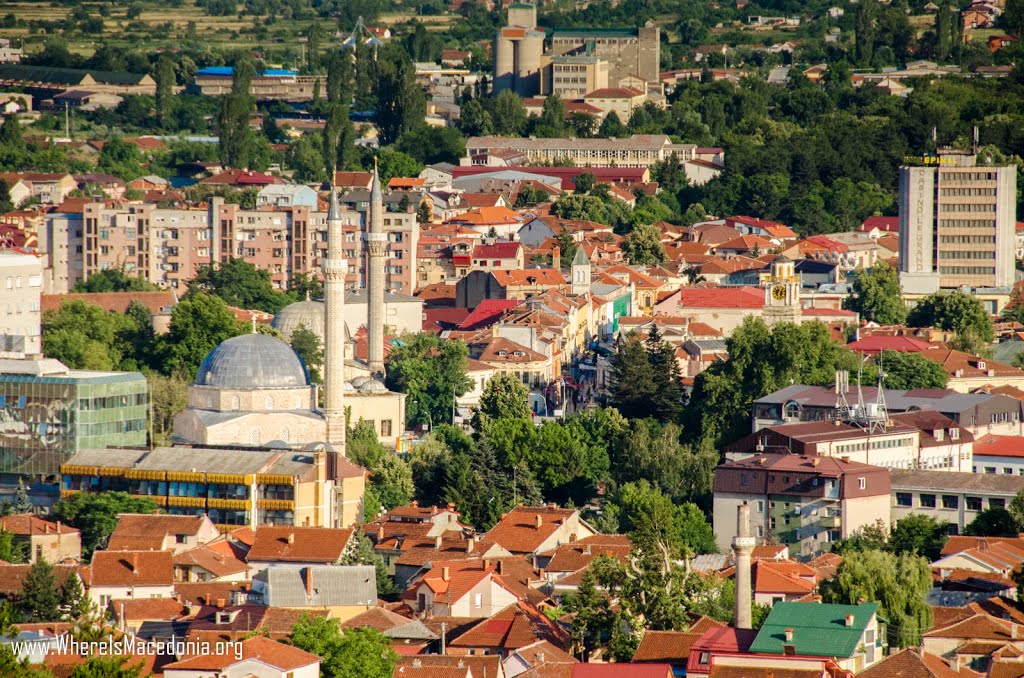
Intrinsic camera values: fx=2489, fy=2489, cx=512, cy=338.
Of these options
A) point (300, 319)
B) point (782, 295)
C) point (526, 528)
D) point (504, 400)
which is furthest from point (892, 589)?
A: point (782, 295)

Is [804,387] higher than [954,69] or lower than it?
lower

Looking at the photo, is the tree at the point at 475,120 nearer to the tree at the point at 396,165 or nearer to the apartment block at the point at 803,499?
the tree at the point at 396,165

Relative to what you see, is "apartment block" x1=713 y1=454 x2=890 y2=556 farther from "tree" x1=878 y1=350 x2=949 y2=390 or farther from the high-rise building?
the high-rise building

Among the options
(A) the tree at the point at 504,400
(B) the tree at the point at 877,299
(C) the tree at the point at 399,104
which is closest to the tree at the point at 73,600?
(A) the tree at the point at 504,400

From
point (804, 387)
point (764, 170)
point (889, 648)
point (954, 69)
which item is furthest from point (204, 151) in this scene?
point (889, 648)

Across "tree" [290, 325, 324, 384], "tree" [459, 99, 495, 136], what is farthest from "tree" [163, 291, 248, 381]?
"tree" [459, 99, 495, 136]

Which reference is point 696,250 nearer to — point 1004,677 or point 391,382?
point 391,382

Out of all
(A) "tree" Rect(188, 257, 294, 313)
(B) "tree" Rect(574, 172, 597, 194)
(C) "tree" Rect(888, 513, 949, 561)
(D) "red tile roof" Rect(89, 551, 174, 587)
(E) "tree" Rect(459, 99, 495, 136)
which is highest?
(E) "tree" Rect(459, 99, 495, 136)
